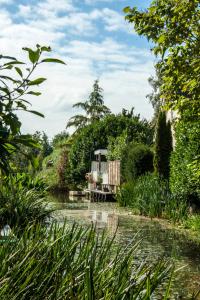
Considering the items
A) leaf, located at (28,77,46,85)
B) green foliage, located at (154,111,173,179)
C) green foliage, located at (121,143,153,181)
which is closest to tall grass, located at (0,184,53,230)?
leaf, located at (28,77,46,85)

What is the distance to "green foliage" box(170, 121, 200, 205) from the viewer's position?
1334 centimetres

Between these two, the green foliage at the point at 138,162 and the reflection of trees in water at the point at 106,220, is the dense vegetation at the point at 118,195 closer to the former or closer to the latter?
the green foliage at the point at 138,162

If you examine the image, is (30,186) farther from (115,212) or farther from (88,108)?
(88,108)

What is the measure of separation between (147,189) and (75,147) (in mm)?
19057

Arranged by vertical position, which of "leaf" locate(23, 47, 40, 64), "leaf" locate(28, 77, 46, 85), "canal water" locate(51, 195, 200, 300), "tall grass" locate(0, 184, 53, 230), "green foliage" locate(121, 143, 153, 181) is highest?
"green foliage" locate(121, 143, 153, 181)

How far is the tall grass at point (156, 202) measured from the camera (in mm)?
14080

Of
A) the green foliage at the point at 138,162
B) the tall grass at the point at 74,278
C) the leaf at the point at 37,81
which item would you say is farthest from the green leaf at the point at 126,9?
the green foliage at the point at 138,162

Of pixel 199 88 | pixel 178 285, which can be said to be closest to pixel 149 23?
pixel 199 88

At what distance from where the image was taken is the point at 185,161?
13828mm

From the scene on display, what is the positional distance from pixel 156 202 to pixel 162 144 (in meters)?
5.01

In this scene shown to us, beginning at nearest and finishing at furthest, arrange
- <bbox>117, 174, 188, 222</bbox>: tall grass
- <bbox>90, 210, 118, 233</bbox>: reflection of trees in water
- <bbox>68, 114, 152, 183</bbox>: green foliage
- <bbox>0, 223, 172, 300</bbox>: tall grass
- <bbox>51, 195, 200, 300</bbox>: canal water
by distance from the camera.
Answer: <bbox>0, 223, 172, 300</bbox>: tall grass
<bbox>51, 195, 200, 300</bbox>: canal water
<bbox>90, 210, 118, 233</bbox>: reflection of trees in water
<bbox>117, 174, 188, 222</bbox>: tall grass
<bbox>68, 114, 152, 183</bbox>: green foliage

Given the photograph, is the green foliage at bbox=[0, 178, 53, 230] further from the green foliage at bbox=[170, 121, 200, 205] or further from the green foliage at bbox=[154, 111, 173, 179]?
the green foliage at bbox=[154, 111, 173, 179]

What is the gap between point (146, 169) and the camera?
73.0 feet

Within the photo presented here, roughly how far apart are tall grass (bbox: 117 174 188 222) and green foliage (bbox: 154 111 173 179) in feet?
4.00
